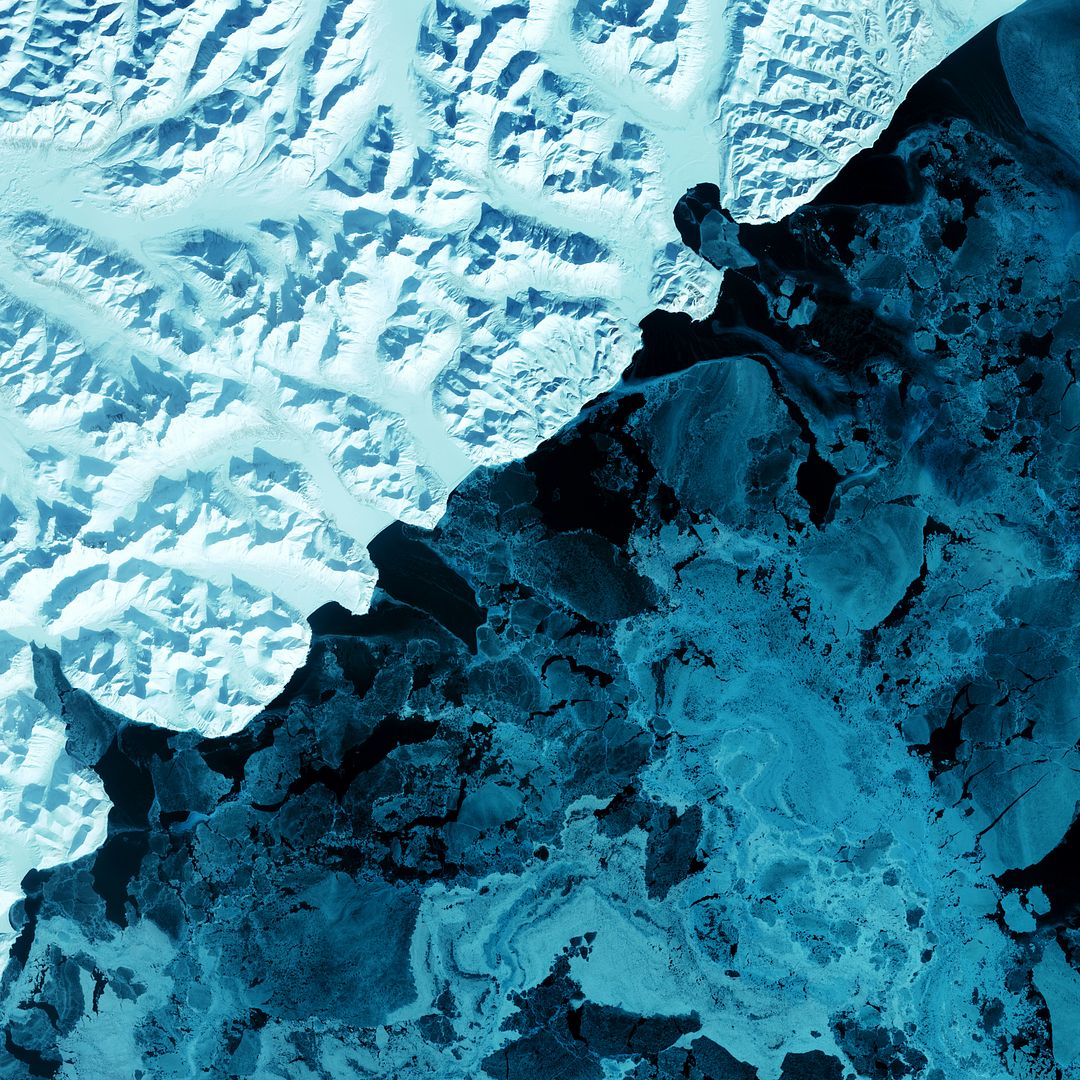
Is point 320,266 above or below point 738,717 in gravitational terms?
above

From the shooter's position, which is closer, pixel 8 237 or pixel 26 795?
pixel 8 237

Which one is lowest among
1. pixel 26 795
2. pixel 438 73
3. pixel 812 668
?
pixel 26 795

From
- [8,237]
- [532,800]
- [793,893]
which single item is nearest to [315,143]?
[8,237]

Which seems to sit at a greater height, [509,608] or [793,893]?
[509,608]

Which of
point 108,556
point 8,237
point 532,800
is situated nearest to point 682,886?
point 532,800

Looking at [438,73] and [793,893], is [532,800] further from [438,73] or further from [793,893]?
→ [438,73]

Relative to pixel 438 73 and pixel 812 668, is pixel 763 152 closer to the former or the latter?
pixel 438 73
